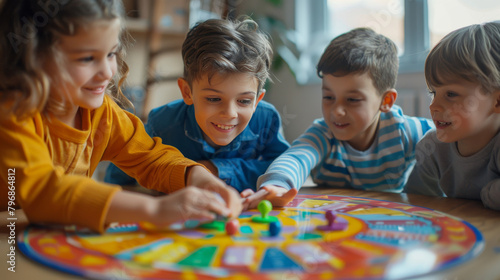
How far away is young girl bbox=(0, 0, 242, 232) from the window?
1.43m

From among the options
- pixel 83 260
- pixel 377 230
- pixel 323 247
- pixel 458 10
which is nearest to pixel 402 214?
pixel 377 230

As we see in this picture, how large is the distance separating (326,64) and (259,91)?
205mm

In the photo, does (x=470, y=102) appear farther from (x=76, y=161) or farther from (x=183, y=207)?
(x=76, y=161)

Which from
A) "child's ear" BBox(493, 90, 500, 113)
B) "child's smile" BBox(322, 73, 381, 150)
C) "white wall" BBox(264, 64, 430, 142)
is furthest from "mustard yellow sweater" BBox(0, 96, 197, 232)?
"white wall" BBox(264, 64, 430, 142)

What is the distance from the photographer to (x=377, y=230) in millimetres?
667

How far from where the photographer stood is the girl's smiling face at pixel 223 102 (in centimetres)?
104

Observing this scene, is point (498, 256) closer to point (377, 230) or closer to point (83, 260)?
point (377, 230)

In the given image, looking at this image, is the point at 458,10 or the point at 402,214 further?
the point at 458,10

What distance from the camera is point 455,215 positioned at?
82cm

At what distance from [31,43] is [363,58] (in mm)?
819

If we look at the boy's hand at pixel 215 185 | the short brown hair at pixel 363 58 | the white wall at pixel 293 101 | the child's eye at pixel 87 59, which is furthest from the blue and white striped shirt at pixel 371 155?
the white wall at pixel 293 101

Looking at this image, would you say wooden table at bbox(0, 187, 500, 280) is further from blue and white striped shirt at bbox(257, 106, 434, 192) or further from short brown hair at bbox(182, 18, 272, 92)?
short brown hair at bbox(182, 18, 272, 92)

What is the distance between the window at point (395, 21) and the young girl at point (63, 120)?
56.4 inches

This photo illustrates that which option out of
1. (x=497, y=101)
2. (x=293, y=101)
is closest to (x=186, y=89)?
(x=497, y=101)
